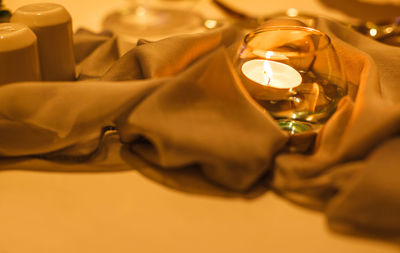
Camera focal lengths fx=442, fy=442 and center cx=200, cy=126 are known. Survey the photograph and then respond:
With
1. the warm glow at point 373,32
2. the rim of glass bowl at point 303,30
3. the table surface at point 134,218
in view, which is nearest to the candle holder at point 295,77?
the rim of glass bowl at point 303,30

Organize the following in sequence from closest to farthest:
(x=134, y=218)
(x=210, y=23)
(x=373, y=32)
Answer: (x=134, y=218), (x=373, y=32), (x=210, y=23)

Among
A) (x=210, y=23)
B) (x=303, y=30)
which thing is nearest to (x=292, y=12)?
(x=210, y=23)

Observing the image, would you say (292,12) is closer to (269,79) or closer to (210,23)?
(210,23)

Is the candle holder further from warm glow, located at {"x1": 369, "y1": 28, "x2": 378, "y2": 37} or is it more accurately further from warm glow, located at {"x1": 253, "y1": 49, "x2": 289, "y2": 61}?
warm glow, located at {"x1": 369, "y1": 28, "x2": 378, "y2": 37}

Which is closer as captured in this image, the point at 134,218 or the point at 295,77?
the point at 134,218

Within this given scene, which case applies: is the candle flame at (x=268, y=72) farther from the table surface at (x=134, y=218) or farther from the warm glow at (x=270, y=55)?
the table surface at (x=134, y=218)

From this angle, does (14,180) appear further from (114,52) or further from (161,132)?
(114,52)

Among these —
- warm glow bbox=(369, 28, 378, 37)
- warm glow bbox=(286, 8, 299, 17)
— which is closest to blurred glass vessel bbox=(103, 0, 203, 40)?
warm glow bbox=(286, 8, 299, 17)

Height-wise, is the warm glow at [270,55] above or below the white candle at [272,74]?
above
